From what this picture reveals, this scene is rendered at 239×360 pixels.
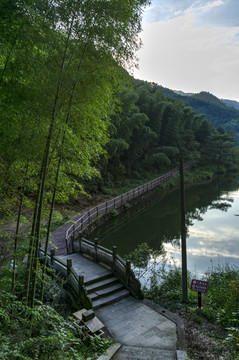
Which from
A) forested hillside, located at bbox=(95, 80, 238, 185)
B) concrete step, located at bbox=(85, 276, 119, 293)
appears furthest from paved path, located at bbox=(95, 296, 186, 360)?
forested hillside, located at bbox=(95, 80, 238, 185)

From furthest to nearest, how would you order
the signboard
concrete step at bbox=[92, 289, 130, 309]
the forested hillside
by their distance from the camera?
1. the forested hillside
2. concrete step at bbox=[92, 289, 130, 309]
3. the signboard

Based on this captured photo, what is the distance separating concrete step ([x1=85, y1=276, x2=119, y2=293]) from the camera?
250 inches

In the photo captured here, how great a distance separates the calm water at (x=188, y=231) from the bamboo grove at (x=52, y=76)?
24.3ft

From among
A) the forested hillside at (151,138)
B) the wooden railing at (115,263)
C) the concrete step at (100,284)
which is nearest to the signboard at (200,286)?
the wooden railing at (115,263)

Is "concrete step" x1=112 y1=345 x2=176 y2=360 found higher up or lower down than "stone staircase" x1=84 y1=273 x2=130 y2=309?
higher up

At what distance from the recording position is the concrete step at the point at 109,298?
Result: 591 centimetres

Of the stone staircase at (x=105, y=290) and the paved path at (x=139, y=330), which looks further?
the stone staircase at (x=105, y=290)

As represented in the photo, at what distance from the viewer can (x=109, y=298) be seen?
6.21 m

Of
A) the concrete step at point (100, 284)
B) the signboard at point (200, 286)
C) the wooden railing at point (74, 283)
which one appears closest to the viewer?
the signboard at point (200, 286)

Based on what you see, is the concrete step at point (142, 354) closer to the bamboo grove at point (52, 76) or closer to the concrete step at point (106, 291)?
the concrete step at point (106, 291)

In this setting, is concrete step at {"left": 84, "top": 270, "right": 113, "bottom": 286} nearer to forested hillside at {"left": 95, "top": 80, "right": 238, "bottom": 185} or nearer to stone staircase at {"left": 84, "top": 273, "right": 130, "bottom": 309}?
stone staircase at {"left": 84, "top": 273, "right": 130, "bottom": 309}

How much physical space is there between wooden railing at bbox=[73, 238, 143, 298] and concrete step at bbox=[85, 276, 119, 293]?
0.18 m

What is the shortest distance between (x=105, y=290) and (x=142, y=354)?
234 centimetres

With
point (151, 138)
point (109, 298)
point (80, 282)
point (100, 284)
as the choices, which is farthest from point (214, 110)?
point (80, 282)
